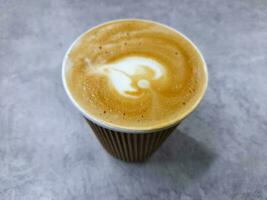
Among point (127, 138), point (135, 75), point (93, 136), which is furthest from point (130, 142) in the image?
point (93, 136)

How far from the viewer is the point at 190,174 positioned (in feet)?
5.55

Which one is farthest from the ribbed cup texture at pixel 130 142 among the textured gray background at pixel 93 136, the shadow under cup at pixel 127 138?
the textured gray background at pixel 93 136

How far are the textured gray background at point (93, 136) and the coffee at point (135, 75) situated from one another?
0.55 meters

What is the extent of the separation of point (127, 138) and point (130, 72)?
0.29 metres

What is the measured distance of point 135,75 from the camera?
136 centimetres

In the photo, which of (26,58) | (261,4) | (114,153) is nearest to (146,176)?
(114,153)

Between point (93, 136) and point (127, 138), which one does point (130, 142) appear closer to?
point (127, 138)

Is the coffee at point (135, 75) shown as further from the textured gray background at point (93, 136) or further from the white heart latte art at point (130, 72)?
the textured gray background at point (93, 136)

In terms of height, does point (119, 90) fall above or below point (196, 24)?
above

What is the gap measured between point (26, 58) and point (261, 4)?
1.97m

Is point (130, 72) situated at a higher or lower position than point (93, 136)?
higher

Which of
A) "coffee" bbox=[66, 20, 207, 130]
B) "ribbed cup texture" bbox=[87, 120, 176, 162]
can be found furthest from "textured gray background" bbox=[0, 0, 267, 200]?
"coffee" bbox=[66, 20, 207, 130]

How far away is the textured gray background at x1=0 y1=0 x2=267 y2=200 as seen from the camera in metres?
1.65

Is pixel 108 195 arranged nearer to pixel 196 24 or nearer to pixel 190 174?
pixel 190 174
